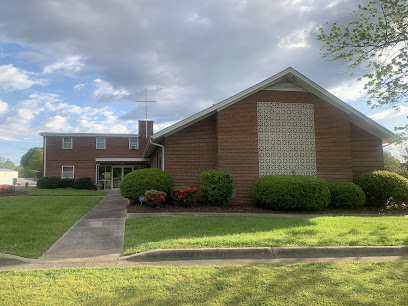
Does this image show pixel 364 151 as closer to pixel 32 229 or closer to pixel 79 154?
pixel 32 229

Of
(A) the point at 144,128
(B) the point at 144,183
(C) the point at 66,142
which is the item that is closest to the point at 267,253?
(B) the point at 144,183

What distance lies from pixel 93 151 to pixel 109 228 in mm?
22040

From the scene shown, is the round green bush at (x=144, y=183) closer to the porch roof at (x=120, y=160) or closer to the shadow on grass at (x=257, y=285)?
the shadow on grass at (x=257, y=285)

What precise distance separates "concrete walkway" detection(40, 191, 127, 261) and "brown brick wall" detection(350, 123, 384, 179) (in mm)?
11386

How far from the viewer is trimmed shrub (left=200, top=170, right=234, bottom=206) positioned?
37.7 ft

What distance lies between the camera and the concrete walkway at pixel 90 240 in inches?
218

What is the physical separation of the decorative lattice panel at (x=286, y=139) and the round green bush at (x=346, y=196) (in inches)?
52.8

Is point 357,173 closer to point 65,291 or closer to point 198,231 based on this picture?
point 198,231

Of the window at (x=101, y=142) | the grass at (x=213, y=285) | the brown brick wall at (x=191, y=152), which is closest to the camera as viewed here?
the grass at (x=213, y=285)

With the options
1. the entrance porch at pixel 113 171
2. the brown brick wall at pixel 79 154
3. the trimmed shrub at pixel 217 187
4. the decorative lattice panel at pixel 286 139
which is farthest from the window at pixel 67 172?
the decorative lattice panel at pixel 286 139

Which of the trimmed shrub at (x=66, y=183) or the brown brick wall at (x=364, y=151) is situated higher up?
the brown brick wall at (x=364, y=151)

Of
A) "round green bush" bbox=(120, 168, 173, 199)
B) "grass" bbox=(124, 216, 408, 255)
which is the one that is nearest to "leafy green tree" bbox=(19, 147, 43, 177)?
"round green bush" bbox=(120, 168, 173, 199)

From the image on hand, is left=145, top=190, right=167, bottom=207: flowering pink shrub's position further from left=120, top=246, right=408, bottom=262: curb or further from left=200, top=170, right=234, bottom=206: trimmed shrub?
left=120, top=246, right=408, bottom=262: curb

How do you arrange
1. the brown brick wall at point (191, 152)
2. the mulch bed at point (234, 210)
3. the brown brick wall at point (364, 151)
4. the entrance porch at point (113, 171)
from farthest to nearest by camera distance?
the entrance porch at point (113, 171) → the brown brick wall at point (364, 151) → the brown brick wall at point (191, 152) → the mulch bed at point (234, 210)
